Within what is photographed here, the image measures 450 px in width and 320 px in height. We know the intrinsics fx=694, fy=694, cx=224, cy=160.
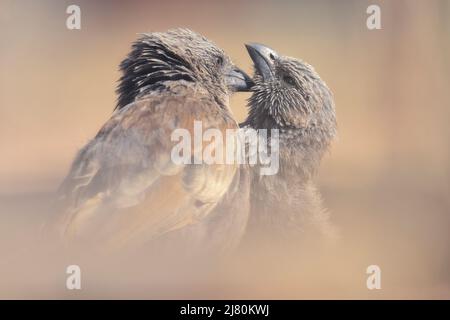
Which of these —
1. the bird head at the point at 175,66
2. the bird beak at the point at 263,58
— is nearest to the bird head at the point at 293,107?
the bird beak at the point at 263,58

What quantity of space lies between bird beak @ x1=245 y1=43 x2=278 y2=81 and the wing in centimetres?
27

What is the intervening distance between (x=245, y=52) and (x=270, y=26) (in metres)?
0.15

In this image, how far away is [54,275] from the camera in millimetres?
2686

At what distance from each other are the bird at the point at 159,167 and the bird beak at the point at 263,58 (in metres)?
0.07

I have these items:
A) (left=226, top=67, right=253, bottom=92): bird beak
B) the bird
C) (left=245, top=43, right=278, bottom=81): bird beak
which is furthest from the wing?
(left=245, top=43, right=278, bottom=81): bird beak

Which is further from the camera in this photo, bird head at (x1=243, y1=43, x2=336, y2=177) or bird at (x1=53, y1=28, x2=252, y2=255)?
bird head at (x1=243, y1=43, x2=336, y2=177)

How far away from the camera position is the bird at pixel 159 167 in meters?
2.44

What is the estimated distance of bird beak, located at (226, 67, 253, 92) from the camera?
2742mm

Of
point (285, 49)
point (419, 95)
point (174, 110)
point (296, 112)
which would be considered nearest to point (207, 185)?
point (174, 110)

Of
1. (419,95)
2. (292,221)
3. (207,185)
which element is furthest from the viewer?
(419,95)

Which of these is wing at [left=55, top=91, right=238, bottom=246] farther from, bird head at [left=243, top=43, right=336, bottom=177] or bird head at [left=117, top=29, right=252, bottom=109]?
bird head at [left=243, top=43, right=336, bottom=177]

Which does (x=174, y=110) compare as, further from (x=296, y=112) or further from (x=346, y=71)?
(x=346, y=71)

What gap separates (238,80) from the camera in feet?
9.03

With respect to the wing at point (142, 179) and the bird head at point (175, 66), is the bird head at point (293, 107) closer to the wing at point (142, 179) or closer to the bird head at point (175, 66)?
the bird head at point (175, 66)
